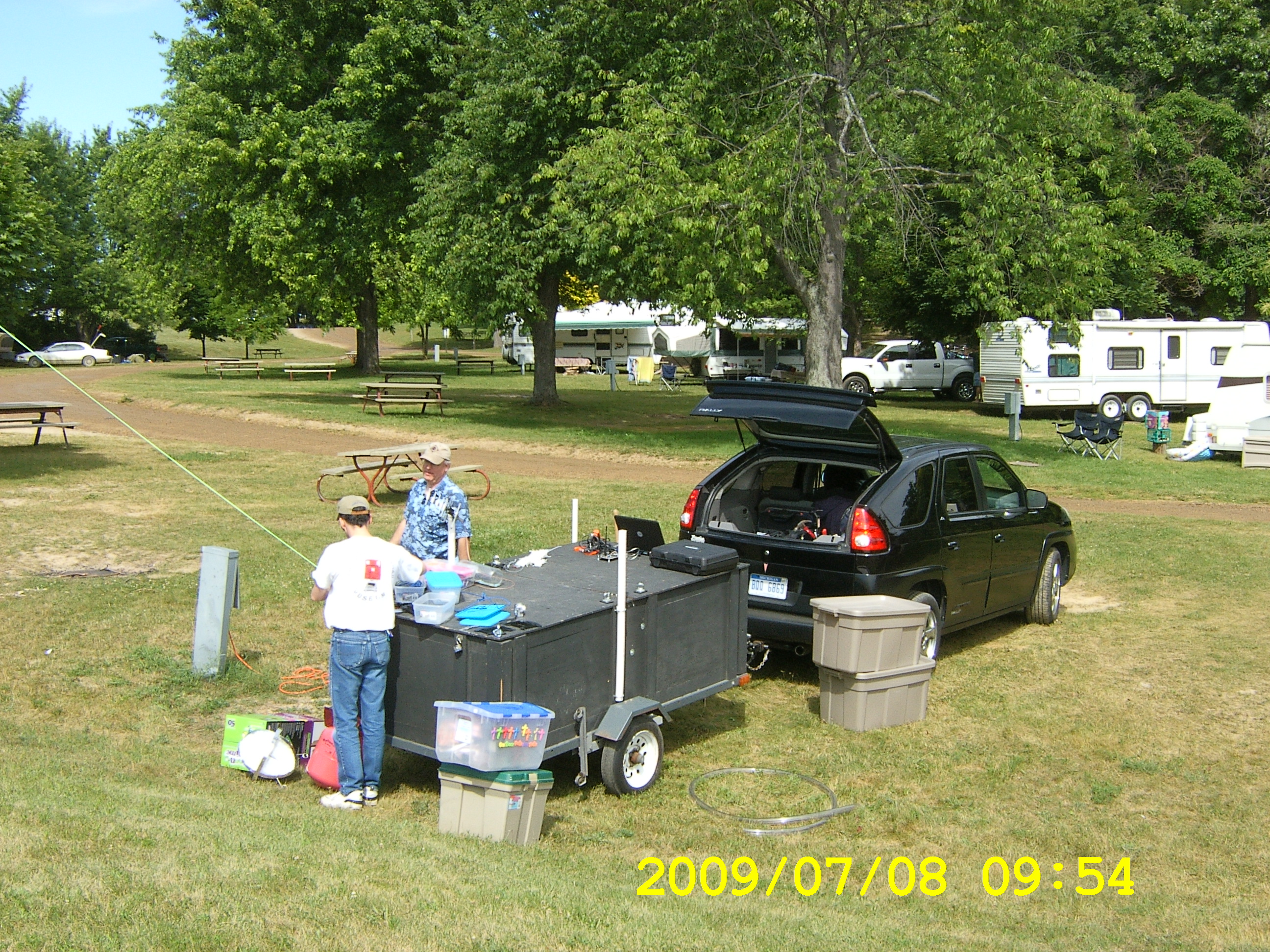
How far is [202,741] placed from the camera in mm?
6883

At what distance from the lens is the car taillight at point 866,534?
7746mm

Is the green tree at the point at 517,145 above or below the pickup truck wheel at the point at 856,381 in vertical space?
above

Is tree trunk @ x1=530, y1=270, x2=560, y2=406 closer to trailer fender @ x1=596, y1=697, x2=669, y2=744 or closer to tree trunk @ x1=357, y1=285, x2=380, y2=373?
tree trunk @ x1=357, y1=285, x2=380, y2=373

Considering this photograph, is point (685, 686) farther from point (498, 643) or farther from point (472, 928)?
point (472, 928)

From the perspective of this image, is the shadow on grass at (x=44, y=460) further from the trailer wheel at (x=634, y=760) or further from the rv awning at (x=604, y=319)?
the rv awning at (x=604, y=319)

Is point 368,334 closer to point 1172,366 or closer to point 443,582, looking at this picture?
point 1172,366

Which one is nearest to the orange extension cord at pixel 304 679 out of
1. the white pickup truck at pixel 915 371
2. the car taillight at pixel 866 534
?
the car taillight at pixel 866 534

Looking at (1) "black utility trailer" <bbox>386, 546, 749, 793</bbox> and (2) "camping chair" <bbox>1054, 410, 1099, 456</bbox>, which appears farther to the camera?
(2) "camping chair" <bbox>1054, 410, 1099, 456</bbox>

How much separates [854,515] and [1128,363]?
83.0ft

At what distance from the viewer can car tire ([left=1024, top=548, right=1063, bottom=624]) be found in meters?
9.73

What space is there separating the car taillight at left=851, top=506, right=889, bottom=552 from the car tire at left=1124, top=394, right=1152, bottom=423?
996 inches

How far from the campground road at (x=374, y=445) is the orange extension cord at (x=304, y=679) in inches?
358

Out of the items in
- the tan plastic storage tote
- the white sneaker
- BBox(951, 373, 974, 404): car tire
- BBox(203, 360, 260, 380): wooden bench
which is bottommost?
the white sneaker

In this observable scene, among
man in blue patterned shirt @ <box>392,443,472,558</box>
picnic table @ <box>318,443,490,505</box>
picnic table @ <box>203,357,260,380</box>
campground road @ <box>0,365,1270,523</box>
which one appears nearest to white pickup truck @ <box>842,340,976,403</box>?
campground road @ <box>0,365,1270,523</box>
